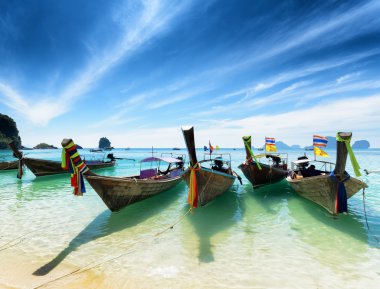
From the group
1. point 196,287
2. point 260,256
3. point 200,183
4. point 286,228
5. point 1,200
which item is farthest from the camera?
point 1,200

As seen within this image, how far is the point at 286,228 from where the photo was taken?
30.5 ft

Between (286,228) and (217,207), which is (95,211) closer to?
(217,207)

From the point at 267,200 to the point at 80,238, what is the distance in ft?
37.6

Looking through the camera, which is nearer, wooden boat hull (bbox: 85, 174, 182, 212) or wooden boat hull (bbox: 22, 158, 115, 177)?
wooden boat hull (bbox: 85, 174, 182, 212)

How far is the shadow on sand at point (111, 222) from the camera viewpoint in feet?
22.5

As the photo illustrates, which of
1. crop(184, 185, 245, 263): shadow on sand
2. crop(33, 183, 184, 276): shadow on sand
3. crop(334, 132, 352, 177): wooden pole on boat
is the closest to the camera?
crop(33, 183, 184, 276): shadow on sand

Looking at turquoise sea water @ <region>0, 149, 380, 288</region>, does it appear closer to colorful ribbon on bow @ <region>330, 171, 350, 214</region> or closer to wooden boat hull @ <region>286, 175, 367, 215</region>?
wooden boat hull @ <region>286, 175, 367, 215</region>

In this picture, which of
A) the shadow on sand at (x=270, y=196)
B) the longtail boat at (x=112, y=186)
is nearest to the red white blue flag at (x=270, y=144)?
the shadow on sand at (x=270, y=196)

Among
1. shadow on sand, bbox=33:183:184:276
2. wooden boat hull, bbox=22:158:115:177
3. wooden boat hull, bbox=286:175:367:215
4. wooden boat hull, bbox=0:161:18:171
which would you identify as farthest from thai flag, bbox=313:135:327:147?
wooden boat hull, bbox=0:161:18:171

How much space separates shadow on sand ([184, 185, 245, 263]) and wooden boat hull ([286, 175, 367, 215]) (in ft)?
13.0

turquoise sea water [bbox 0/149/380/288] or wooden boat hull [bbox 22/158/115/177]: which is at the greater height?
wooden boat hull [bbox 22/158/115/177]

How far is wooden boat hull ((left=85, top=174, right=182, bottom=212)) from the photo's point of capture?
9.72 metres

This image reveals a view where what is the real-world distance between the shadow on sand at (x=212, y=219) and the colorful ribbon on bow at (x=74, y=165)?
5289mm

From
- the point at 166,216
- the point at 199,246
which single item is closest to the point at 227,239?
the point at 199,246
